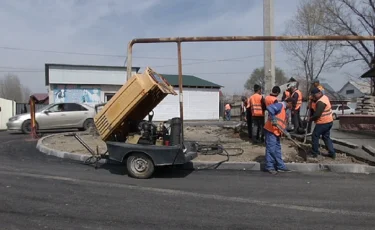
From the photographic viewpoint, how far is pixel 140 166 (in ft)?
24.6

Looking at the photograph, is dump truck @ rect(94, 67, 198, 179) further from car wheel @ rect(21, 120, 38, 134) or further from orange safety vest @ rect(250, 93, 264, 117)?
car wheel @ rect(21, 120, 38, 134)

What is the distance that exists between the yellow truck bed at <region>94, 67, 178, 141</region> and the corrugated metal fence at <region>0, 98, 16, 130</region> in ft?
59.9

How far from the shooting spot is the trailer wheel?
7.40 m

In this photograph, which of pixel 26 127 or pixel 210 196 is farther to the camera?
pixel 26 127

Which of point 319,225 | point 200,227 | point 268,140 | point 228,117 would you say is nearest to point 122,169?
point 268,140

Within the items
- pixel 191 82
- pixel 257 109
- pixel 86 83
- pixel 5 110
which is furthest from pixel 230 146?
pixel 191 82

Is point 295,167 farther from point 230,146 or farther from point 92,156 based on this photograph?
point 92,156

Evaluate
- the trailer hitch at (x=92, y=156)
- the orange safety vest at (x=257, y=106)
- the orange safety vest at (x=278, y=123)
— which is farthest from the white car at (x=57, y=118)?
the orange safety vest at (x=278, y=123)

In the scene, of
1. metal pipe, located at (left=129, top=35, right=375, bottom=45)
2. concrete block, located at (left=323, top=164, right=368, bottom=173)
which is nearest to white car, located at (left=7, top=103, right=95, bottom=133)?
metal pipe, located at (left=129, top=35, right=375, bottom=45)

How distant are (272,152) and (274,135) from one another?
0.37 m

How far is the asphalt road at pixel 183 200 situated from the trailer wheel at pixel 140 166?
0.16m

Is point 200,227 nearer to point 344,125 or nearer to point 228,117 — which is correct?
point 344,125

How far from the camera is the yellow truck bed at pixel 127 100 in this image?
23.9ft

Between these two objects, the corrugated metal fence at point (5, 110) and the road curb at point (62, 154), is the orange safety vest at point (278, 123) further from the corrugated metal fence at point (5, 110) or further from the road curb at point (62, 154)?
the corrugated metal fence at point (5, 110)
